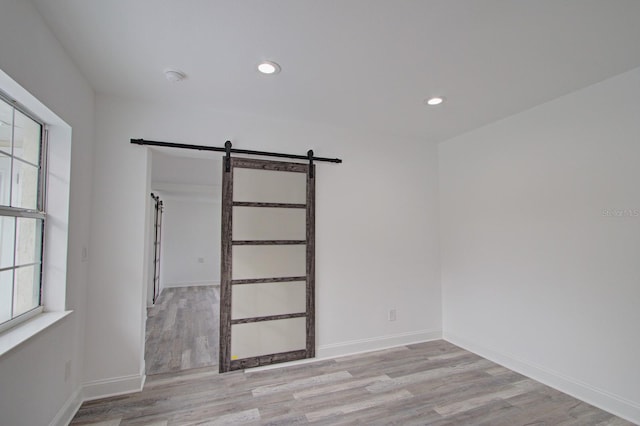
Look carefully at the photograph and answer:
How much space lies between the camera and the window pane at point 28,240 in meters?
1.85

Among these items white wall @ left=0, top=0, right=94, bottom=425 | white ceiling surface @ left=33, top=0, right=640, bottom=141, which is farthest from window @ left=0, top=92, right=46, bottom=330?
white ceiling surface @ left=33, top=0, right=640, bottom=141

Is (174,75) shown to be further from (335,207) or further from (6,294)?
(335,207)

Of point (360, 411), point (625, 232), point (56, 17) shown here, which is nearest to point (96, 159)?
point (56, 17)

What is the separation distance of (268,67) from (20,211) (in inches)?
71.2

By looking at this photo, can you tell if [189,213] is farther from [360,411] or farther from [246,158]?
[360,411]

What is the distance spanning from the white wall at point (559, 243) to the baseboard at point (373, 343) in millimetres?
397

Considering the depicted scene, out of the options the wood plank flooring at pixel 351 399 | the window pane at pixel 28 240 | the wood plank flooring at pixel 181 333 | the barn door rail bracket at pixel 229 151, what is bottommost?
the wood plank flooring at pixel 181 333

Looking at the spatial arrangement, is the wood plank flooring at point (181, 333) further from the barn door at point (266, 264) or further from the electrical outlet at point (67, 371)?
the electrical outlet at point (67, 371)

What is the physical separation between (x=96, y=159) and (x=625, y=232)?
14.2 feet

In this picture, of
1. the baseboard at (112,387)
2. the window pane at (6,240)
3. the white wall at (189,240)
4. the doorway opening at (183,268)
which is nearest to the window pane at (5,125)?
the window pane at (6,240)

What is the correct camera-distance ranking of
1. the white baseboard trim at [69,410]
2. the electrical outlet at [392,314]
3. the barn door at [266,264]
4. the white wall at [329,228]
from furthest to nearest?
1. the electrical outlet at [392,314]
2. the barn door at [266,264]
3. the white wall at [329,228]
4. the white baseboard trim at [69,410]

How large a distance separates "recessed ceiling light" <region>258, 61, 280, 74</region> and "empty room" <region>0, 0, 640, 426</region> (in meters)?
0.02

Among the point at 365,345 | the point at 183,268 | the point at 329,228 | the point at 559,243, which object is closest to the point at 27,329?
the point at 329,228

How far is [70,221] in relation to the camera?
2.17 metres
